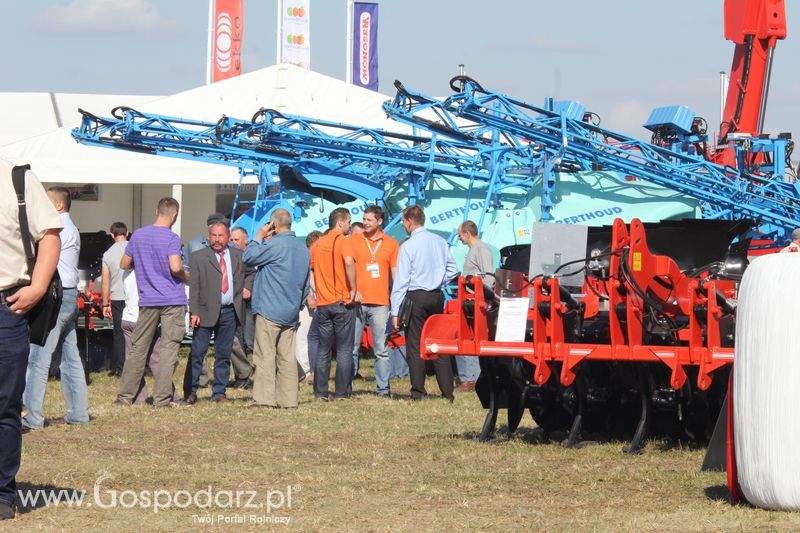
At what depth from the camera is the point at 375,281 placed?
11.4 m

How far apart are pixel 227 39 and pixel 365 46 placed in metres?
3.55

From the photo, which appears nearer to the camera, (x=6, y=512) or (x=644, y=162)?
(x=6, y=512)

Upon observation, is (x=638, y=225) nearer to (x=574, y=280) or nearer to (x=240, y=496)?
(x=574, y=280)

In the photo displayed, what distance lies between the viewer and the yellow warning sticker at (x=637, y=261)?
24.7ft

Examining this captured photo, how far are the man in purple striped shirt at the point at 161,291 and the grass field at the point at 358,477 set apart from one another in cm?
63

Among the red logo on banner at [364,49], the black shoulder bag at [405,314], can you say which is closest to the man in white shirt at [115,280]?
the black shoulder bag at [405,314]

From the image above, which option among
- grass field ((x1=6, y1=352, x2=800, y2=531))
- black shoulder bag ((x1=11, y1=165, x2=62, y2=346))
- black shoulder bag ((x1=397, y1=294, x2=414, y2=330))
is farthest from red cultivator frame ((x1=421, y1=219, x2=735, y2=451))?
black shoulder bag ((x1=11, y1=165, x2=62, y2=346))

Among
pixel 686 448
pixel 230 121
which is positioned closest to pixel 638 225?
pixel 686 448

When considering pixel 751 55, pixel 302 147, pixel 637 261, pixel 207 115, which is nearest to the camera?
pixel 637 261

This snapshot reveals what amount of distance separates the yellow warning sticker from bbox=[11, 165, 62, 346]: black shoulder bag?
11.6ft

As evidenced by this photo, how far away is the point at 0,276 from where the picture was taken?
5.51 metres

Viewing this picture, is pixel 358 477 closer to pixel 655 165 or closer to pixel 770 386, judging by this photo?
pixel 770 386

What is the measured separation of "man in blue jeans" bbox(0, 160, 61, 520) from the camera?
5.52m

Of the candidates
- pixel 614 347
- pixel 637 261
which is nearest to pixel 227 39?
pixel 637 261
